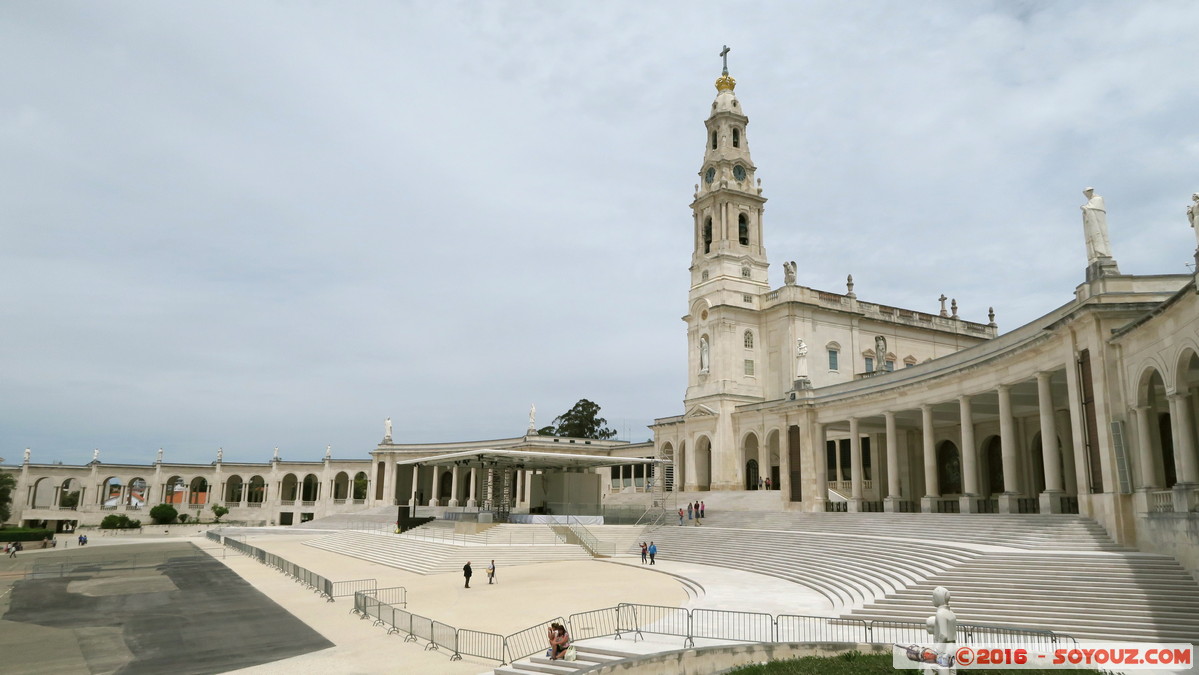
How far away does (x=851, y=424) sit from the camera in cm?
3984

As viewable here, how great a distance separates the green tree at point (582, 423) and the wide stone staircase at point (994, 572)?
66.5m

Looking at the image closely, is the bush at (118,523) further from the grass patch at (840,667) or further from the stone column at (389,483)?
the grass patch at (840,667)

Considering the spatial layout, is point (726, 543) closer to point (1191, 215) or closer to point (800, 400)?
point (800, 400)

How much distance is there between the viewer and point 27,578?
3322cm

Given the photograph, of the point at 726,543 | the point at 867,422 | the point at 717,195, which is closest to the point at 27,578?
the point at 726,543

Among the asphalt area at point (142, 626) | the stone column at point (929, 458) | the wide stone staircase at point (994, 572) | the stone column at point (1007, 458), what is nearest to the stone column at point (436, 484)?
the asphalt area at point (142, 626)

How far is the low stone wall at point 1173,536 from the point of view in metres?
16.6

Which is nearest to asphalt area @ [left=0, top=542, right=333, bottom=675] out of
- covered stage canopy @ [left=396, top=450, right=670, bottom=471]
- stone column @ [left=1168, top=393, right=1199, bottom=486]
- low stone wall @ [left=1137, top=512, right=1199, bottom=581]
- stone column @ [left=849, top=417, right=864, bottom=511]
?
covered stage canopy @ [left=396, top=450, right=670, bottom=471]

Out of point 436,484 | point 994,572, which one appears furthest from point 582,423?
point 994,572

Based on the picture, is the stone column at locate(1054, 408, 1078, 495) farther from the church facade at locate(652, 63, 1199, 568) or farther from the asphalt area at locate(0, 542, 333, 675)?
the asphalt area at locate(0, 542, 333, 675)

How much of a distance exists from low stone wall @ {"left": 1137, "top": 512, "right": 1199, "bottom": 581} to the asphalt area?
19.9 meters

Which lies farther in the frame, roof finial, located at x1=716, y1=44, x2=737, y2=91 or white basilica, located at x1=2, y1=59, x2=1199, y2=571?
roof finial, located at x1=716, y1=44, x2=737, y2=91

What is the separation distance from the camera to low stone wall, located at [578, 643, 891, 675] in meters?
13.8

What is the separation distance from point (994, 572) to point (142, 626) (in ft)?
74.3
